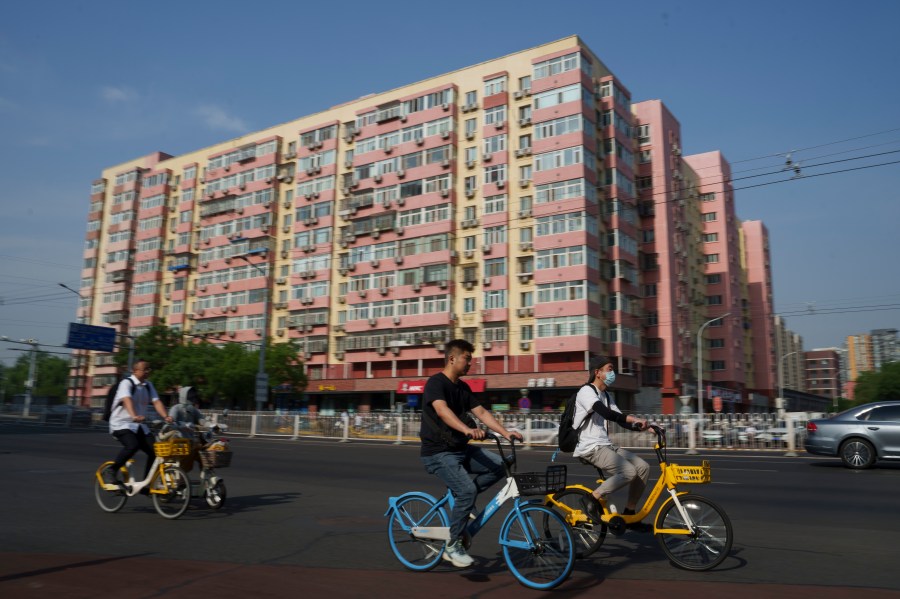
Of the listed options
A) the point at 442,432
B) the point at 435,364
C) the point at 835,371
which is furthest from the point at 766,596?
the point at 835,371

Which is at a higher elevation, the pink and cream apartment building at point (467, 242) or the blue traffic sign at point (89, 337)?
the pink and cream apartment building at point (467, 242)

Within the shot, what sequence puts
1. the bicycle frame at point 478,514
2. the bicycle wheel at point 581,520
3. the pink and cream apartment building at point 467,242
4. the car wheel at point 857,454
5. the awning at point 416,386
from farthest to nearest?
the awning at point 416,386 → the pink and cream apartment building at point 467,242 → the car wheel at point 857,454 → the bicycle wheel at point 581,520 → the bicycle frame at point 478,514

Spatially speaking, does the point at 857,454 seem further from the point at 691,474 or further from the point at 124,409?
the point at 124,409

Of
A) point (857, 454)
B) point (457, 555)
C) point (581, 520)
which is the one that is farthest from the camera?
point (857, 454)

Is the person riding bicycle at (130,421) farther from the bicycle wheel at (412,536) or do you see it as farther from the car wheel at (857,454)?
the car wheel at (857,454)

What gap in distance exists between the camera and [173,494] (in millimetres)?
7906

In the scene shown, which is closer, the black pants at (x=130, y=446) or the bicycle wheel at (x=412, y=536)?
the bicycle wheel at (x=412, y=536)

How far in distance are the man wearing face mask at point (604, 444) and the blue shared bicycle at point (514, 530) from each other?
52cm

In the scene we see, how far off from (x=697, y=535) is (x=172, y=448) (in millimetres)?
5883

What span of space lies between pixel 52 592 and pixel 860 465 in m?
15.3

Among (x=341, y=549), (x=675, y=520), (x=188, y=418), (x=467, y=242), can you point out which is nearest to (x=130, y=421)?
(x=188, y=418)

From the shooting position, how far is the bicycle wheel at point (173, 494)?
788 centimetres

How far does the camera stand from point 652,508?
559cm

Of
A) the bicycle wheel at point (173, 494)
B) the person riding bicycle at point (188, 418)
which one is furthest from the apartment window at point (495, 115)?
the bicycle wheel at point (173, 494)
